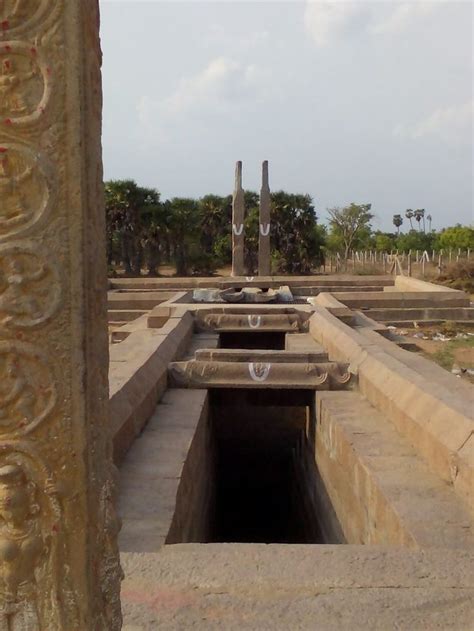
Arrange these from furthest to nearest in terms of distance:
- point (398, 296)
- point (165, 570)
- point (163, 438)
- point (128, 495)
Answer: point (398, 296)
point (163, 438)
point (128, 495)
point (165, 570)

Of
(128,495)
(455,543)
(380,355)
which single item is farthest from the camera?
(380,355)

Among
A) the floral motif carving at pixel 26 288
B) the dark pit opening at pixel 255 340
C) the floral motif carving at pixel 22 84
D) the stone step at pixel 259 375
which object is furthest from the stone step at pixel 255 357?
the floral motif carving at pixel 22 84

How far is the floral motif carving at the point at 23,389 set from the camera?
58.8 inches

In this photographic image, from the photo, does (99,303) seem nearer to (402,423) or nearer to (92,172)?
(92,172)

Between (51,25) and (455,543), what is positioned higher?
(51,25)

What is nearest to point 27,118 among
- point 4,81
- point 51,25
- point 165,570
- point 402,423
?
point 4,81

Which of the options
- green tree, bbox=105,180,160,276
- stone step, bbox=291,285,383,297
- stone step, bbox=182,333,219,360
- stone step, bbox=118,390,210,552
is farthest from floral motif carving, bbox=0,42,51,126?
green tree, bbox=105,180,160,276

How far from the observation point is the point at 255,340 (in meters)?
10.9

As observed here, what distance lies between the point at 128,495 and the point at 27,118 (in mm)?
2739

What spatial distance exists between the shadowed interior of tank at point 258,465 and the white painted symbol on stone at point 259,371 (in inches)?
24.9

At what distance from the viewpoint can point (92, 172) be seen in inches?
60.7

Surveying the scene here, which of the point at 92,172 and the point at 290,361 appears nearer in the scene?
the point at 92,172

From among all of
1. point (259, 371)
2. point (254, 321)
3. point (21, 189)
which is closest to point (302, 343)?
point (254, 321)

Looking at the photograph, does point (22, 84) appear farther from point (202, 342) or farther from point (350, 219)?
point (350, 219)
